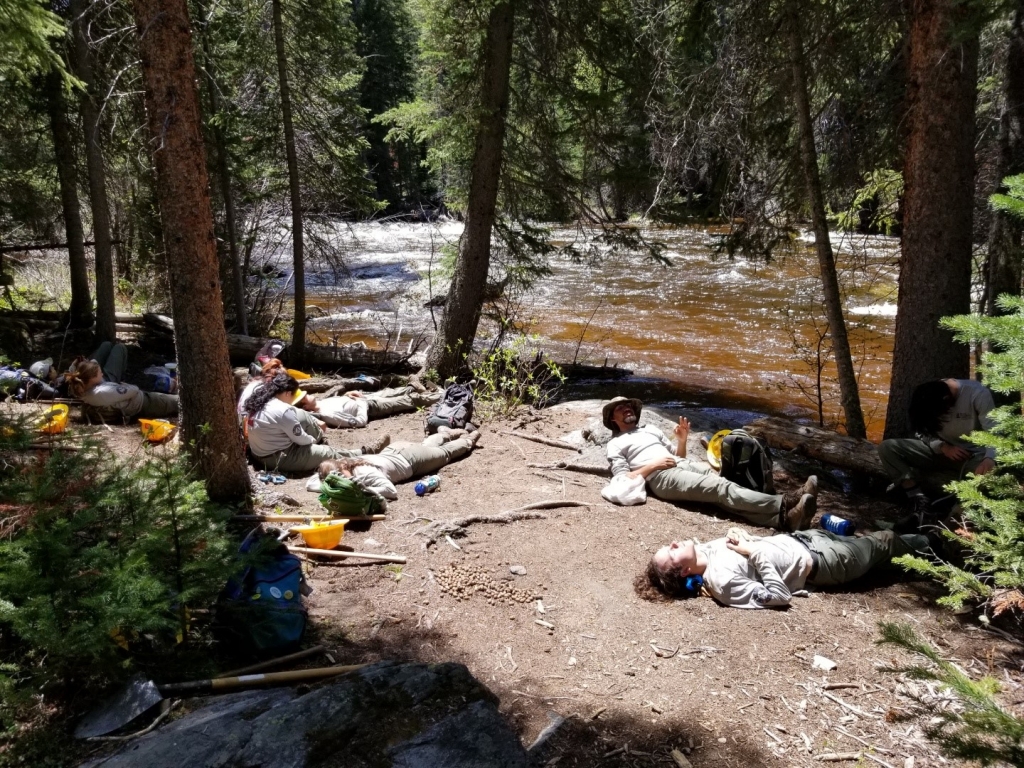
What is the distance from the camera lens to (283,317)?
16.2m

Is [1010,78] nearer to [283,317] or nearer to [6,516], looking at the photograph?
[6,516]

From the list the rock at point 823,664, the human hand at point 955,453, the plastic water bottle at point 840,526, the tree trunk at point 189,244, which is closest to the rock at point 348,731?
the rock at point 823,664

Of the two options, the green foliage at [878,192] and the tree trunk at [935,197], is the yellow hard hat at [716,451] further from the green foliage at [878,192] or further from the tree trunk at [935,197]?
the green foliage at [878,192]

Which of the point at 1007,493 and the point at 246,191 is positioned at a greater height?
the point at 246,191

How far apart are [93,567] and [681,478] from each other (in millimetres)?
5032

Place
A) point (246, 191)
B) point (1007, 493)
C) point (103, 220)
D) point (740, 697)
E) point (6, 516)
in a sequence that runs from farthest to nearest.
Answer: point (246, 191) → point (103, 220) → point (740, 697) → point (1007, 493) → point (6, 516)

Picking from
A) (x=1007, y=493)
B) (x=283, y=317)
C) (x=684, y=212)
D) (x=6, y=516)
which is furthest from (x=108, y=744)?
(x=283, y=317)

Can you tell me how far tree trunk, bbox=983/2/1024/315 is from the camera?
7.07m

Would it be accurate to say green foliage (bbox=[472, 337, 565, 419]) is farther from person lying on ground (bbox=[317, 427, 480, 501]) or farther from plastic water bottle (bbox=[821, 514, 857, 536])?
plastic water bottle (bbox=[821, 514, 857, 536])

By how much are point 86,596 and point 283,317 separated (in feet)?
47.0

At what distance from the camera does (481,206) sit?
→ 32.7ft

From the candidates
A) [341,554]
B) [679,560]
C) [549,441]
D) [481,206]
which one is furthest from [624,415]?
[481,206]

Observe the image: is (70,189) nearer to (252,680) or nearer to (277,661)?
(277,661)

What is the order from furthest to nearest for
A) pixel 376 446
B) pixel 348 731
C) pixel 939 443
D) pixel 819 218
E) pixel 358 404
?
pixel 358 404
pixel 819 218
pixel 376 446
pixel 939 443
pixel 348 731
